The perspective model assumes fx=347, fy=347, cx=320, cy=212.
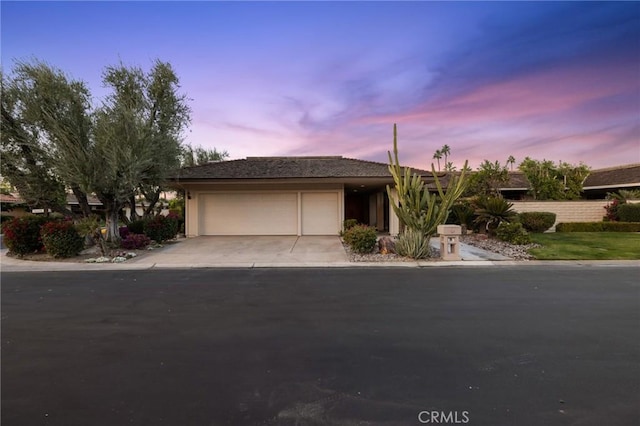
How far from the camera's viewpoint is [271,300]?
6.55 meters

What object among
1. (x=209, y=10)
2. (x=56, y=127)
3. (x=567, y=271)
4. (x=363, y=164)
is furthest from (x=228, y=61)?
(x=567, y=271)

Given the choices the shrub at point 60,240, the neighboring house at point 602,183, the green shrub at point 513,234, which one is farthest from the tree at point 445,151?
the shrub at point 60,240

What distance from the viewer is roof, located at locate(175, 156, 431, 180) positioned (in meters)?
17.8

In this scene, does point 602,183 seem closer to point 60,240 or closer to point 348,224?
point 348,224

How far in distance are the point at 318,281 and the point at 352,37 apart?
31.2 feet

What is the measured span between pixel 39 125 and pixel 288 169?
1074 centimetres

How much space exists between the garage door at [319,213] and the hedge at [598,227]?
42.3 feet

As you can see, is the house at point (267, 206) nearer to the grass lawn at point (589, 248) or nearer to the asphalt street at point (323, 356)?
the grass lawn at point (589, 248)

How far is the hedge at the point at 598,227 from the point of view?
18844 millimetres

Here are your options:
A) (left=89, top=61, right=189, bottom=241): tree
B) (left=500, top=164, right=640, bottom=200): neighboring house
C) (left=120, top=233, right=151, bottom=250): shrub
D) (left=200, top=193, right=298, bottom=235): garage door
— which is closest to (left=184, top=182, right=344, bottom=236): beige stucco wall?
(left=200, top=193, right=298, bottom=235): garage door

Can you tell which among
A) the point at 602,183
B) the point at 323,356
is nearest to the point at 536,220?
the point at 602,183

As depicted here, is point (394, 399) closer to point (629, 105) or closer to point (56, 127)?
point (56, 127)

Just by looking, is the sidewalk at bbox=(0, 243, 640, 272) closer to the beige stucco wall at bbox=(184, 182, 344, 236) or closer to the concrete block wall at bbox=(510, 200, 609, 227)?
the beige stucco wall at bbox=(184, 182, 344, 236)

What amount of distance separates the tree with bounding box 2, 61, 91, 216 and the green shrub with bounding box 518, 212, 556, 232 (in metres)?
21.0
